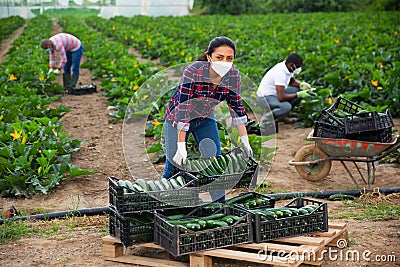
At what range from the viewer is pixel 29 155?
269 inches

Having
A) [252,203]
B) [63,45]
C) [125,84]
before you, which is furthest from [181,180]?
[63,45]

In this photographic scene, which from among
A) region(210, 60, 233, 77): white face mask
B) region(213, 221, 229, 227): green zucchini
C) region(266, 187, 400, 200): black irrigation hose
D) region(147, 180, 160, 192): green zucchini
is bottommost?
region(266, 187, 400, 200): black irrigation hose

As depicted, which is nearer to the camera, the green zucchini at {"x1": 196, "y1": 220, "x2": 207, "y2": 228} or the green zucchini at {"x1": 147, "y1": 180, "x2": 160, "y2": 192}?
the green zucchini at {"x1": 196, "y1": 220, "x2": 207, "y2": 228}

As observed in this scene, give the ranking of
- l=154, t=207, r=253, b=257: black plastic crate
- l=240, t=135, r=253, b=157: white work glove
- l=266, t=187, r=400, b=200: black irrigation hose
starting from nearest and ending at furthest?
l=154, t=207, r=253, b=257: black plastic crate
l=240, t=135, r=253, b=157: white work glove
l=266, t=187, r=400, b=200: black irrigation hose

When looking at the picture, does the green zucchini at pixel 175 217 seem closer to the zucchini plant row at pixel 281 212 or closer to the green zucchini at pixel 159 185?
the green zucchini at pixel 159 185

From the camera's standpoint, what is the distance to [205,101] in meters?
4.98

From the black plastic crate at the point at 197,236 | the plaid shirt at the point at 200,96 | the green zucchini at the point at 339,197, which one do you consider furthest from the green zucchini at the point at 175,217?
the green zucchini at the point at 339,197

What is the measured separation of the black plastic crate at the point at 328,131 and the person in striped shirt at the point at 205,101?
170 centimetres

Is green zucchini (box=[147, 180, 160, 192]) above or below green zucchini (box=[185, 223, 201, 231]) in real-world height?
above

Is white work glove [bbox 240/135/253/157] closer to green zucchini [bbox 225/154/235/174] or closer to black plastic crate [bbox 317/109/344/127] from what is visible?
green zucchini [bbox 225/154/235/174]

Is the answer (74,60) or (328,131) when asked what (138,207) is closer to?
(328,131)

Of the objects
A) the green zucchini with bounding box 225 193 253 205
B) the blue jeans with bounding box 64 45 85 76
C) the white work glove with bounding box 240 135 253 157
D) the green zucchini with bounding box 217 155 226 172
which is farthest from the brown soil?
the blue jeans with bounding box 64 45 85 76

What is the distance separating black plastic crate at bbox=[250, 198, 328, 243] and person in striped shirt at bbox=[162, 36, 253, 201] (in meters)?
0.72

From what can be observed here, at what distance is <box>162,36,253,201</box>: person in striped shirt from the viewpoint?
482cm
